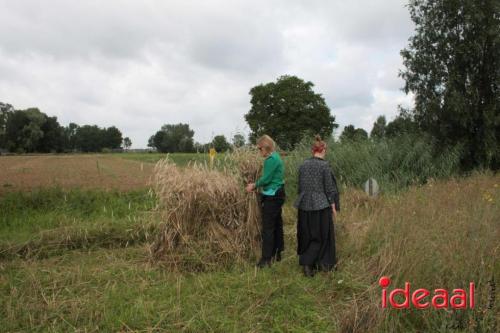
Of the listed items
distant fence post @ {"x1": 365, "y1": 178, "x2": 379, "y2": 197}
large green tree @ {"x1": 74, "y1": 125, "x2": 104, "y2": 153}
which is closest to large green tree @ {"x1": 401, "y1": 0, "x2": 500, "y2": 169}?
distant fence post @ {"x1": 365, "y1": 178, "x2": 379, "y2": 197}

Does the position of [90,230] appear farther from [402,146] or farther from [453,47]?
[453,47]

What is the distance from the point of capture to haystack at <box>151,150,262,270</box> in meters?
5.32

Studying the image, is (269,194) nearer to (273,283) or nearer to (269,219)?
(269,219)

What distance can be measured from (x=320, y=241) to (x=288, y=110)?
4082cm

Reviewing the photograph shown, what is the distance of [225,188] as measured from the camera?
18.8ft

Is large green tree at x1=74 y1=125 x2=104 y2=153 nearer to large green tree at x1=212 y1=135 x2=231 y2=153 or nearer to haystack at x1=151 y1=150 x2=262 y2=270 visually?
large green tree at x1=212 y1=135 x2=231 y2=153

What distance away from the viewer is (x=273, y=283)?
438 centimetres

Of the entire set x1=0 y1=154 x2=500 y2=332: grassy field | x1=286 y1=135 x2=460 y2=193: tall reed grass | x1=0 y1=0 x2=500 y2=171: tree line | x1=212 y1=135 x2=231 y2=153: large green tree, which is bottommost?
x1=0 y1=154 x2=500 y2=332: grassy field

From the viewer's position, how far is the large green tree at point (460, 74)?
12242mm

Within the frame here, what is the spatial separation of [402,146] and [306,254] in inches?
343

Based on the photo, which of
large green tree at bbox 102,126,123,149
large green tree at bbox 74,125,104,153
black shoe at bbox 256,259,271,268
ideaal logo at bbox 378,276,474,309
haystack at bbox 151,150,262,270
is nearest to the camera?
ideaal logo at bbox 378,276,474,309

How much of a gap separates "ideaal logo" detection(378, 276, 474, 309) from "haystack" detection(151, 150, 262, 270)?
245 cm

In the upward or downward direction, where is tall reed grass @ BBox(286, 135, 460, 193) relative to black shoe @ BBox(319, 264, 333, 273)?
upward

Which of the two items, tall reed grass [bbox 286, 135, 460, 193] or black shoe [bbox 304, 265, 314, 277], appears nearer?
black shoe [bbox 304, 265, 314, 277]
